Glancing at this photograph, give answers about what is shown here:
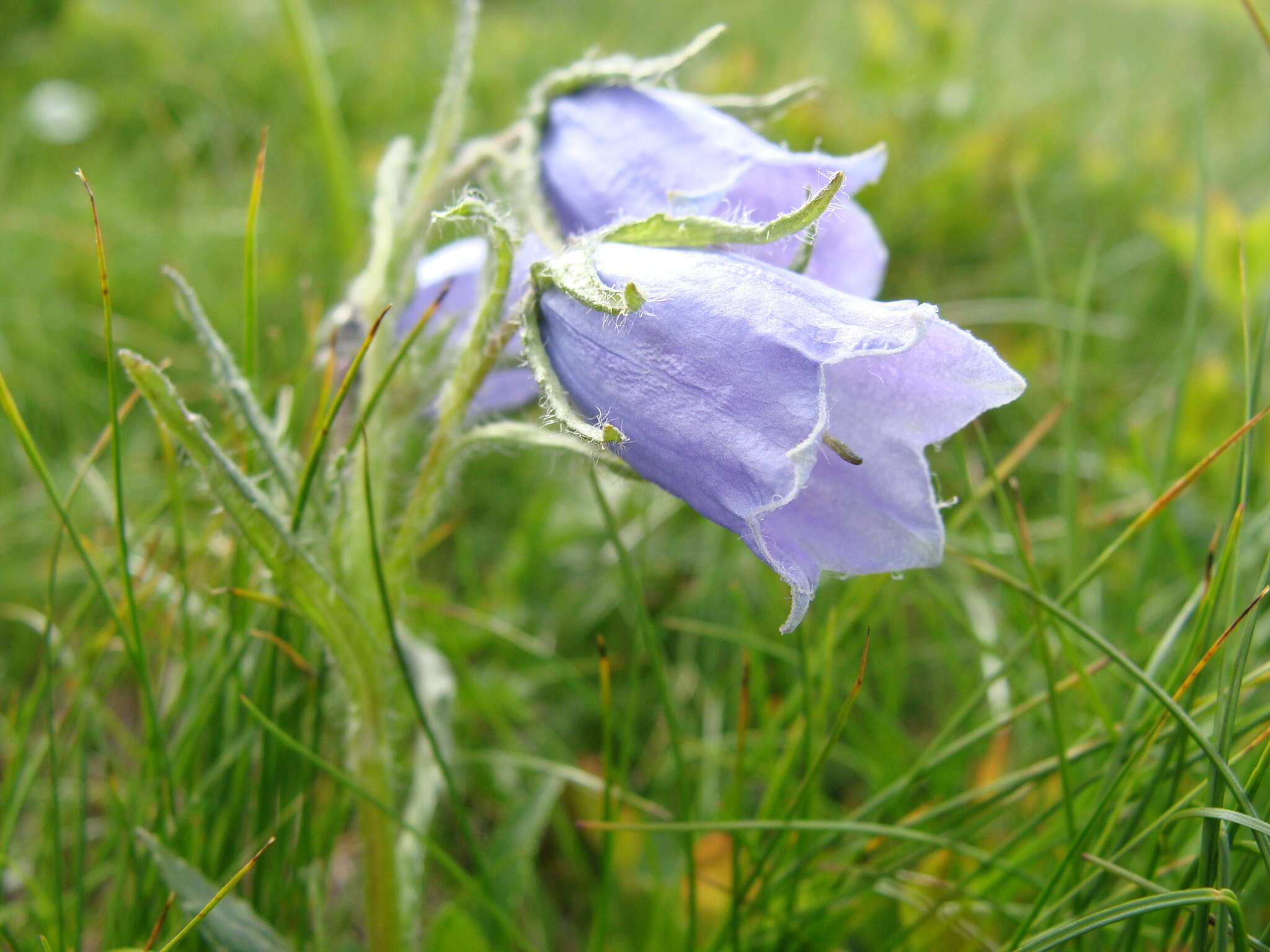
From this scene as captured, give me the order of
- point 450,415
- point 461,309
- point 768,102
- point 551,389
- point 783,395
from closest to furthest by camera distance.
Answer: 1. point 783,395
2. point 551,389
3. point 450,415
4. point 768,102
5. point 461,309

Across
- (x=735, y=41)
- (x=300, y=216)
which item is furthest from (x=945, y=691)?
(x=735, y=41)

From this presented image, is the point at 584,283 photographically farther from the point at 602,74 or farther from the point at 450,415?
the point at 602,74

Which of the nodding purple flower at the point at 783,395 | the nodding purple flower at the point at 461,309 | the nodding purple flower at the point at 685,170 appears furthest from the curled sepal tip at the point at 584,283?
the nodding purple flower at the point at 461,309

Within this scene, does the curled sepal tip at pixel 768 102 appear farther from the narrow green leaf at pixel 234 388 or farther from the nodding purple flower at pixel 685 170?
the narrow green leaf at pixel 234 388

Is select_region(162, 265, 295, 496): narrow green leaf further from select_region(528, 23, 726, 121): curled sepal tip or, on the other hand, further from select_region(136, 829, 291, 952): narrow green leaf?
select_region(528, 23, 726, 121): curled sepal tip

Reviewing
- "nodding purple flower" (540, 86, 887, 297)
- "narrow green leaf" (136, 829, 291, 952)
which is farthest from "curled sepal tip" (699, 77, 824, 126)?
"narrow green leaf" (136, 829, 291, 952)

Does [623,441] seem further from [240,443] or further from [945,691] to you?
[945,691]

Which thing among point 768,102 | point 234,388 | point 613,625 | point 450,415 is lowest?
point 613,625

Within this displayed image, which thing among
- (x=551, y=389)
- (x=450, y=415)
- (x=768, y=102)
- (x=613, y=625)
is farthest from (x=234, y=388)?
(x=613, y=625)
